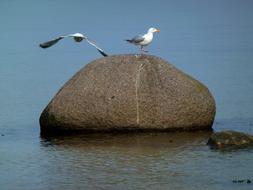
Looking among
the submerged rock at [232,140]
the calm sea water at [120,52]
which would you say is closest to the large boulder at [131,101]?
the calm sea water at [120,52]

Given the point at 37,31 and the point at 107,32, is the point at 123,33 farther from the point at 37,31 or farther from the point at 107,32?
the point at 37,31

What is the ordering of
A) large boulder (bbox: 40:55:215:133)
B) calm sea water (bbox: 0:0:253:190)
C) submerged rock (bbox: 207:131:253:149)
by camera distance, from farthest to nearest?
large boulder (bbox: 40:55:215:133), submerged rock (bbox: 207:131:253:149), calm sea water (bbox: 0:0:253:190)

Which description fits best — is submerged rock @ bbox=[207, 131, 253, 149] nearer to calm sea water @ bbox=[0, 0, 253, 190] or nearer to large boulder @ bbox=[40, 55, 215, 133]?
calm sea water @ bbox=[0, 0, 253, 190]

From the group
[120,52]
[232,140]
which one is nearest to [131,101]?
[232,140]

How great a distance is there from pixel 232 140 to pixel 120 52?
16.8 m

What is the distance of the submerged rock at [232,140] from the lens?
2069 centimetres

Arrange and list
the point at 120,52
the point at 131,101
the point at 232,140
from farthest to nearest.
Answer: the point at 120,52 → the point at 131,101 → the point at 232,140

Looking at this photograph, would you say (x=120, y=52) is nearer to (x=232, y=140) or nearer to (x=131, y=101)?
(x=131, y=101)

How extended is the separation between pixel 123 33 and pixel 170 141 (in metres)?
22.9

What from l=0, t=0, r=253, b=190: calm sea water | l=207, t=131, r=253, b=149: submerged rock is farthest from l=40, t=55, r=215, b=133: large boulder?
l=207, t=131, r=253, b=149: submerged rock

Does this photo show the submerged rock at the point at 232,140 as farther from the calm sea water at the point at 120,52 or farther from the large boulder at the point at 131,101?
the large boulder at the point at 131,101

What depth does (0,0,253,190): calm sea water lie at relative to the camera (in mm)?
18688

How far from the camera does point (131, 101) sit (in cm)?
2200

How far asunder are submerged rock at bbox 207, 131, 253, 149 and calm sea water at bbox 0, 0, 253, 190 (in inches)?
15.3
